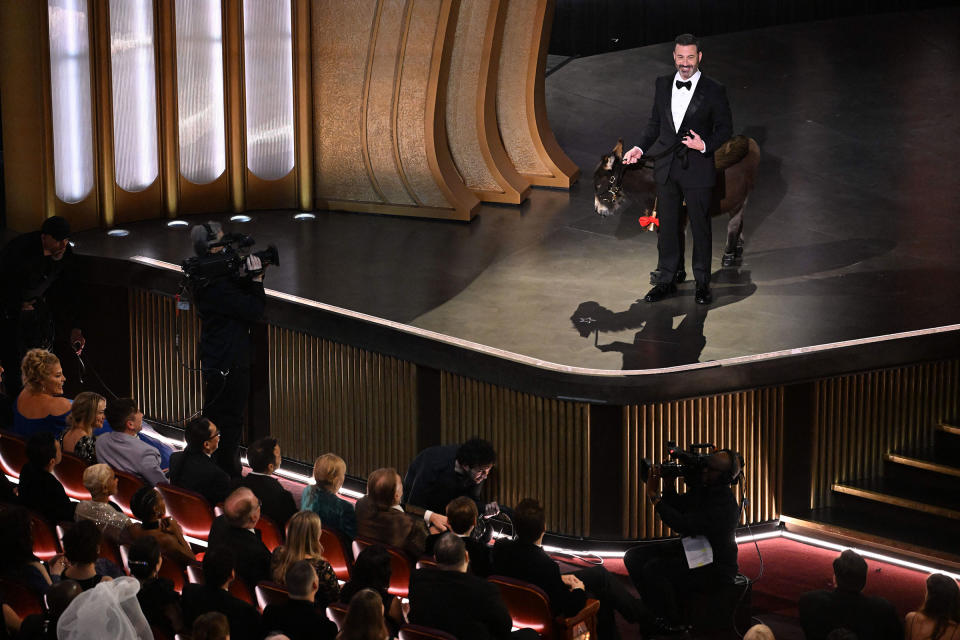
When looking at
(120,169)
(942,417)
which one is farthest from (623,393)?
(120,169)

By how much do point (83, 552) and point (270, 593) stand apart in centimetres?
57

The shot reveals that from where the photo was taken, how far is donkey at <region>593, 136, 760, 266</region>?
7.03 meters

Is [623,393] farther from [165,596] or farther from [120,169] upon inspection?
[120,169]

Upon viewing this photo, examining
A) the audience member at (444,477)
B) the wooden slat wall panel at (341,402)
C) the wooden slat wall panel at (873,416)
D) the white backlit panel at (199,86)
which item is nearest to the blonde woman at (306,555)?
the audience member at (444,477)

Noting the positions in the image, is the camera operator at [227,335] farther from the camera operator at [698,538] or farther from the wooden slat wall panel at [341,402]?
the camera operator at [698,538]

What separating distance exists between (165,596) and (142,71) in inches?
190

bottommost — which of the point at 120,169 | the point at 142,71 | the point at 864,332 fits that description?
the point at 864,332

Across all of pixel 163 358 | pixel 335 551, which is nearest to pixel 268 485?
pixel 335 551

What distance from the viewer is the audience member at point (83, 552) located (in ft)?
13.8

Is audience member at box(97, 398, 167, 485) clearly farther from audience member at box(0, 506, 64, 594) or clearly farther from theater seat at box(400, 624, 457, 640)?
theater seat at box(400, 624, 457, 640)

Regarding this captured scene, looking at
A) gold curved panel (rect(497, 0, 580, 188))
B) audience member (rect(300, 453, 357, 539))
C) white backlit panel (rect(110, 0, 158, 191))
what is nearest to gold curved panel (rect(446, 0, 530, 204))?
gold curved panel (rect(497, 0, 580, 188))

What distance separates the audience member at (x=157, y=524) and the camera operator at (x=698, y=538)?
1.67m

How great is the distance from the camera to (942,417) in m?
6.35

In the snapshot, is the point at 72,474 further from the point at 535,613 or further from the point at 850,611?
the point at 850,611
